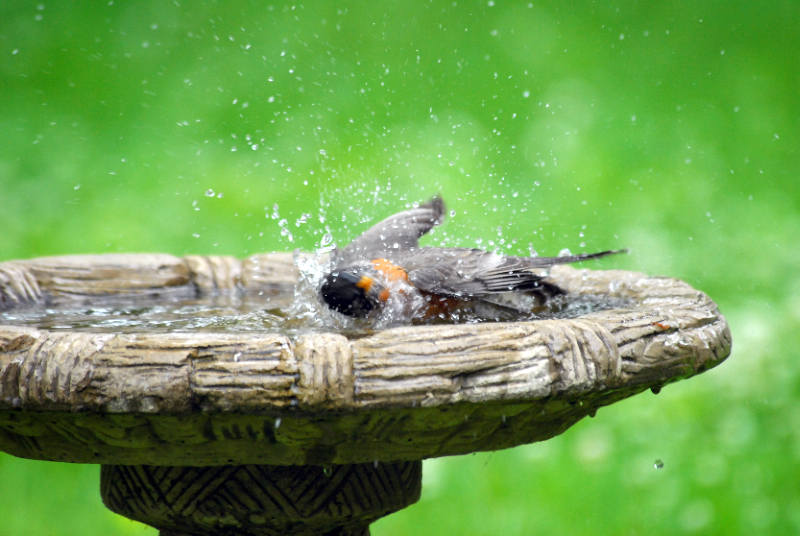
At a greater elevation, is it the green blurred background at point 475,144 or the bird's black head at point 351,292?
the green blurred background at point 475,144

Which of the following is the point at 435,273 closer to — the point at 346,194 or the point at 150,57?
the point at 346,194

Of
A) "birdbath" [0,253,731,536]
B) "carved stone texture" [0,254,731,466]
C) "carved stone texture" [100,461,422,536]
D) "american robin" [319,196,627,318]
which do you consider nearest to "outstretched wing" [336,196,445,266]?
"american robin" [319,196,627,318]

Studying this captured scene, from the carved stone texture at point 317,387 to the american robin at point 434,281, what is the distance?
0.64 metres

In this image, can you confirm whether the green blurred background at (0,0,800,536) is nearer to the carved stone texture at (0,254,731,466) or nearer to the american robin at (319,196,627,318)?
the american robin at (319,196,627,318)

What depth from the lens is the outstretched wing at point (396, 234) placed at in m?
3.24

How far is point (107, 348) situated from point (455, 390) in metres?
0.80

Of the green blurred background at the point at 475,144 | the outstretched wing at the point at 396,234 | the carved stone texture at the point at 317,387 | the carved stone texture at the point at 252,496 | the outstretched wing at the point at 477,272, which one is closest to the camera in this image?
the carved stone texture at the point at 317,387

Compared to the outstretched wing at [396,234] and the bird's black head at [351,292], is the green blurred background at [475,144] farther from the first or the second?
the bird's black head at [351,292]

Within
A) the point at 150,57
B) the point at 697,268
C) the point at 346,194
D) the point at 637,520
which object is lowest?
the point at 637,520

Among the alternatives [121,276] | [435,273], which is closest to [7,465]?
[121,276]

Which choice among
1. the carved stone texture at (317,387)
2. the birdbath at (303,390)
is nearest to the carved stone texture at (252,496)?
the birdbath at (303,390)

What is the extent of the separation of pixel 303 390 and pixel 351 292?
1.00 m

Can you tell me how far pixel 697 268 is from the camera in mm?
5473

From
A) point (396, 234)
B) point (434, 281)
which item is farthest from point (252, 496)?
point (396, 234)
